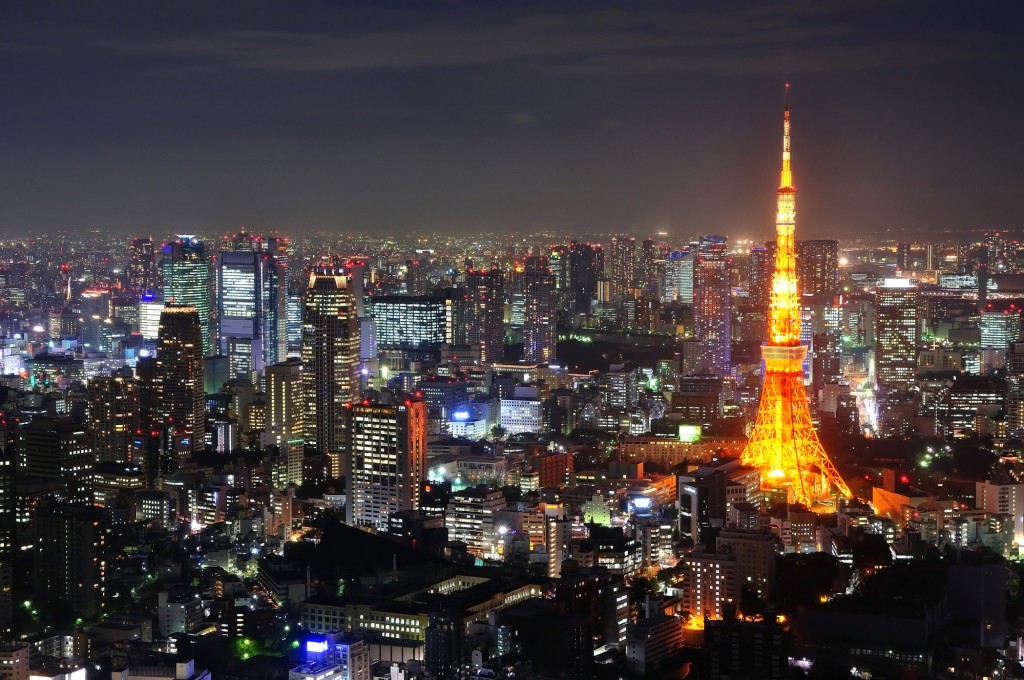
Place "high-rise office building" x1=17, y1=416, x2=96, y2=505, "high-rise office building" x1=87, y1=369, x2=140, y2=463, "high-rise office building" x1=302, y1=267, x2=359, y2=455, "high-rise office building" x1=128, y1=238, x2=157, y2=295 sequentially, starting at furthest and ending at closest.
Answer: "high-rise office building" x1=128, y1=238, x2=157, y2=295 → "high-rise office building" x1=302, y1=267, x2=359, y2=455 → "high-rise office building" x1=87, y1=369, x2=140, y2=463 → "high-rise office building" x1=17, y1=416, x2=96, y2=505

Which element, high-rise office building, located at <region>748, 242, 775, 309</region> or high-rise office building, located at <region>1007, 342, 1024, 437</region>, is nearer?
high-rise office building, located at <region>1007, 342, 1024, 437</region>

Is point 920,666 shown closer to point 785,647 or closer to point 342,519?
point 785,647

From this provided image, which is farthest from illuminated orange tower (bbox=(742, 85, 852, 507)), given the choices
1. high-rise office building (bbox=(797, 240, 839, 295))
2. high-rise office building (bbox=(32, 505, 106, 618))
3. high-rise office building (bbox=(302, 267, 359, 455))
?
high-rise office building (bbox=(797, 240, 839, 295))

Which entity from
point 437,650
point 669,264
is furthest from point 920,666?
point 669,264

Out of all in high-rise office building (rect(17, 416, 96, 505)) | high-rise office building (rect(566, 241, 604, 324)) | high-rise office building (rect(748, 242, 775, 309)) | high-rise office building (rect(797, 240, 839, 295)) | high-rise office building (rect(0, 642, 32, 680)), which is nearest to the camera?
high-rise office building (rect(0, 642, 32, 680))

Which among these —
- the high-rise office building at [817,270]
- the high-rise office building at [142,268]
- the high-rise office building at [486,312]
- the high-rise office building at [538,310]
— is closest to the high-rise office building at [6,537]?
the high-rise office building at [142,268]

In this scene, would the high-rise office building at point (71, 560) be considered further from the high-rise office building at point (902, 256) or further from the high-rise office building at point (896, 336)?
the high-rise office building at point (896, 336)

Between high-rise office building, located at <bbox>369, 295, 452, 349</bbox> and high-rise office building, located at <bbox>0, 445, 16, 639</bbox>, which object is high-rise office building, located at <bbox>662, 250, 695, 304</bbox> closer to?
high-rise office building, located at <bbox>369, 295, 452, 349</bbox>

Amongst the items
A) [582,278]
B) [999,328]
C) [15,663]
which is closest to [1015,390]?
[999,328]
